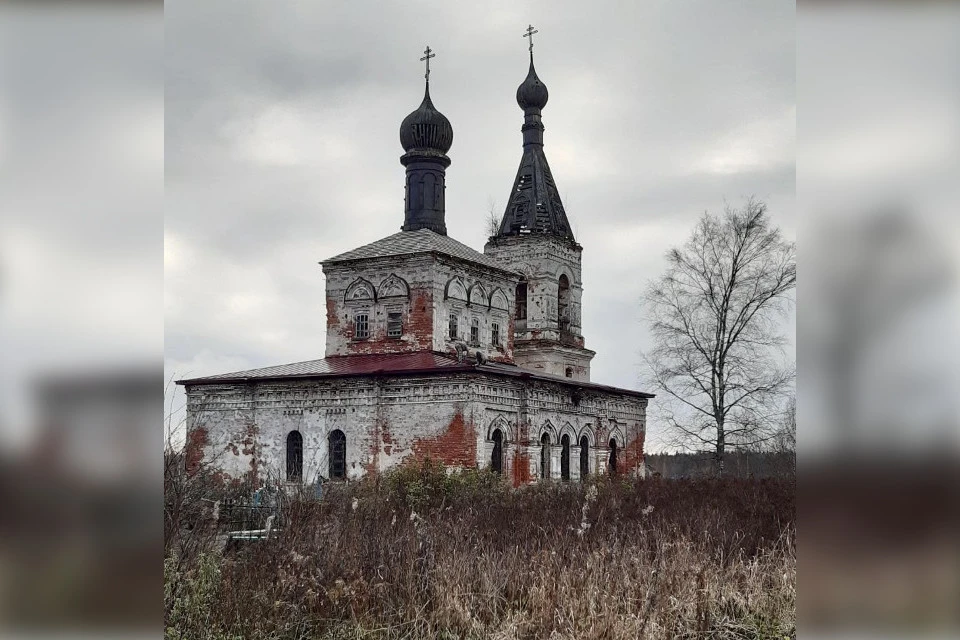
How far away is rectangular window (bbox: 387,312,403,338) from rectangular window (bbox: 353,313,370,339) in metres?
0.66

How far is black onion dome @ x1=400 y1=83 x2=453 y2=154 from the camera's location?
97.1 ft

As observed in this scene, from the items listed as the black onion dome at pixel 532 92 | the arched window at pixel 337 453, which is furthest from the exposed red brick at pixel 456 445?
the black onion dome at pixel 532 92

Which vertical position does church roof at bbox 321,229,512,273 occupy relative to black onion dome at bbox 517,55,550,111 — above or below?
below

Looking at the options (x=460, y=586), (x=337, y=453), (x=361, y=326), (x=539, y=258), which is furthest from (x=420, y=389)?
(x=460, y=586)

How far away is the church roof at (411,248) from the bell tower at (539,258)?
494 centimetres

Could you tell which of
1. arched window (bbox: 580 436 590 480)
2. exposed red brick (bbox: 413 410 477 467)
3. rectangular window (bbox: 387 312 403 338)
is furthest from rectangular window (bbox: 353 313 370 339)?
arched window (bbox: 580 436 590 480)

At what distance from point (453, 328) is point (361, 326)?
2.56 m

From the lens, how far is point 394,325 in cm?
2611

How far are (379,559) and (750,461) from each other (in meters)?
22.0

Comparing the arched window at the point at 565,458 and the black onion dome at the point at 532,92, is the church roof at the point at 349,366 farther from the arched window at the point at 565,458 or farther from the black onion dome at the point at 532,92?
the black onion dome at the point at 532,92

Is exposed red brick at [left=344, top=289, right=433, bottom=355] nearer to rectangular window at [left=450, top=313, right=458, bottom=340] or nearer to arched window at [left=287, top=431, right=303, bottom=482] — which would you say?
rectangular window at [left=450, top=313, right=458, bottom=340]
